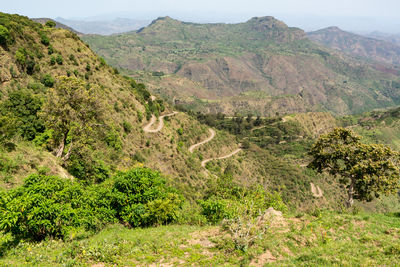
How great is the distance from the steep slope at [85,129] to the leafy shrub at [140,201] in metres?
9.06

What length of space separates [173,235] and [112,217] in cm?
621

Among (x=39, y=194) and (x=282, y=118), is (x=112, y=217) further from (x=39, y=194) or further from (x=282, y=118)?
(x=282, y=118)

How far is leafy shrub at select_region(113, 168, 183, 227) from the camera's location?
20984 mm

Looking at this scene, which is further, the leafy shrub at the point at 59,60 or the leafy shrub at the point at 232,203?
the leafy shrub at the point at 59,60

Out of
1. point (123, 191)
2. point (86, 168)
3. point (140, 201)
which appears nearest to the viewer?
point (123, 191)

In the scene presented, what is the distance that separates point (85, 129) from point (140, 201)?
15673mm

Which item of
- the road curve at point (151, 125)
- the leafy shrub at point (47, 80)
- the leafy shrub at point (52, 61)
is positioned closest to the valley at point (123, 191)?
the leafy shrub at point (47, 80)

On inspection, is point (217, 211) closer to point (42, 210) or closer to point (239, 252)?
point (239, 252)

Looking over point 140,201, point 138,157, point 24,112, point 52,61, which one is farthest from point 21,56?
point 140,201

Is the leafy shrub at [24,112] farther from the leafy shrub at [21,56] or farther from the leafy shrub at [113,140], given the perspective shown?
the leafy shrub at [21,56]

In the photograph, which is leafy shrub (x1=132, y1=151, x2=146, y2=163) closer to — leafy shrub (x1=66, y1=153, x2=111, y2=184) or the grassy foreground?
leafy shrub (x1=66, y1=153, x2=111, y2=184)

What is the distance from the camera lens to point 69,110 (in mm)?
28828

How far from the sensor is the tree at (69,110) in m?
A: 28.3

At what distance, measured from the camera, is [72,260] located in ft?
41.8
